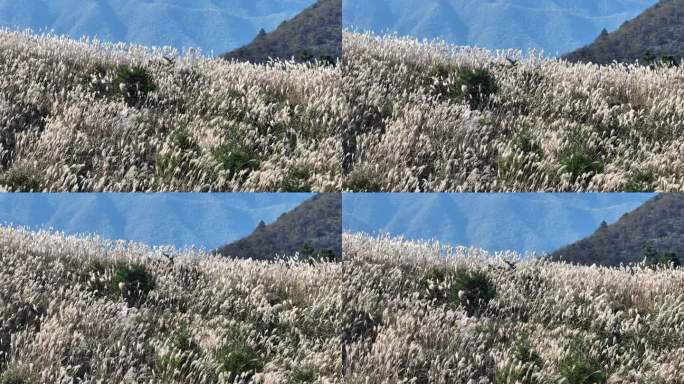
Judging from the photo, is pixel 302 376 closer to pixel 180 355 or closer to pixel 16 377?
pixel 180 355

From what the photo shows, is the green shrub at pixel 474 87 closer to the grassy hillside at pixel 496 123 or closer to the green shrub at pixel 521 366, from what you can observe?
the grassy hillside at pixel 496 123

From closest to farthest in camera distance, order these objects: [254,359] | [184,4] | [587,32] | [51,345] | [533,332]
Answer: [51,345]
[254,359]
[533,332]
[587,32]
[184,4]

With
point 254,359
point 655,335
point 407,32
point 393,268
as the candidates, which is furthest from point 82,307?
point 655,335

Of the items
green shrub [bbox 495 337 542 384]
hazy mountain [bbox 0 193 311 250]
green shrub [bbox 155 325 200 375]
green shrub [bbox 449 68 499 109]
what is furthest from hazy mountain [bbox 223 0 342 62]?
green shrub [bbox 495 337 542 384]

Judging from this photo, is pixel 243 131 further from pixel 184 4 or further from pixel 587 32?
pixel 587 32

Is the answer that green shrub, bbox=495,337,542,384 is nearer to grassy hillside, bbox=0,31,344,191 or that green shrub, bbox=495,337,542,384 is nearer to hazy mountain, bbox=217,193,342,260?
hazy mountain, bbox=217,193,342,260

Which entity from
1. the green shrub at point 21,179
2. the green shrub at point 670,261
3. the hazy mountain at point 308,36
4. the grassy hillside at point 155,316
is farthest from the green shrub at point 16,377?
the green shrub at point 670,261
